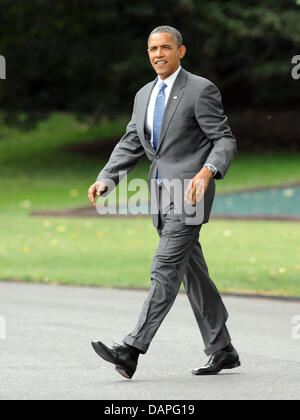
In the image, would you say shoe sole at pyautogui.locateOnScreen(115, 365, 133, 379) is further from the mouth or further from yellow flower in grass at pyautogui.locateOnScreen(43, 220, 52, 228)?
yellow flower in grass at pyautogui.locateOnScreen(43, 220, 52, 228)

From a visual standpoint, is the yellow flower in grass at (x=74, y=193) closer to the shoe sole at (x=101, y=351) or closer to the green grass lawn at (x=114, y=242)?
the green grass lawn at (x=114, y=242)

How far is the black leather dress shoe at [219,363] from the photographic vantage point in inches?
275

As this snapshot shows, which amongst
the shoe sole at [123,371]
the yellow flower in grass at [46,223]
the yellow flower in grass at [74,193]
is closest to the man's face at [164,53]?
the shoe sole at [123,371]

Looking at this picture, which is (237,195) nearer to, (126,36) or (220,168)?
(126,36)

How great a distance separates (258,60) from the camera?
33.8m

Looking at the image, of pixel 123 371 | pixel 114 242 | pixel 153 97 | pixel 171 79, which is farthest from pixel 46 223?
pixel 123 371

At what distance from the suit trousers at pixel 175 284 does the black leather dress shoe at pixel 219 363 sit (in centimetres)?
6

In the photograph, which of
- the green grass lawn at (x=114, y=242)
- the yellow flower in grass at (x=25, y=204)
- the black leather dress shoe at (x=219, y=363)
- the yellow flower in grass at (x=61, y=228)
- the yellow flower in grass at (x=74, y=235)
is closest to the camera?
the black leather dress shoe at (x=219, y=363)

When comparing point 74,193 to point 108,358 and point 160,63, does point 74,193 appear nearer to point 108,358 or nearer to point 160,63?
point 160,63

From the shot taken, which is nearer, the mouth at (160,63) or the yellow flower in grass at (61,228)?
the mouth at (160,63)

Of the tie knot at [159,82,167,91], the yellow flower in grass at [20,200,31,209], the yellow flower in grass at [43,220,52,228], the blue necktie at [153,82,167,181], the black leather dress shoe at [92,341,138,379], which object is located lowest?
the black leather dress shoe at [92,341,138,379]

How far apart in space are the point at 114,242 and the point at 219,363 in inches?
368

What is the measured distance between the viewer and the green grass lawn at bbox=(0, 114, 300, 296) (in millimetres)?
12711

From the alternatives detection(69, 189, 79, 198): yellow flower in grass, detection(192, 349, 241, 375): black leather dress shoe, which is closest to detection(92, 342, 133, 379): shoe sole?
detection(192, 349, 241, 375): black leather dress shoe
